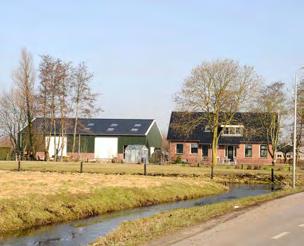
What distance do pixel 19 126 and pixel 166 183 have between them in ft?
148

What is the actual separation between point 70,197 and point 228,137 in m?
56.9

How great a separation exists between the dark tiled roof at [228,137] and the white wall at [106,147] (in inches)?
316

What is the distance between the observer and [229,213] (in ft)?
60.8

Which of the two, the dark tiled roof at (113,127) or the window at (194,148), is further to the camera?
the dark tiled roof at (113,127)

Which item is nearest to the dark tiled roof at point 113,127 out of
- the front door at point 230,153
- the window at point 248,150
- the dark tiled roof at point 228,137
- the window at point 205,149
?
the dark tiled roof at point 228,137

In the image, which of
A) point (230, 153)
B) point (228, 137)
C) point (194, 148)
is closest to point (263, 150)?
point (230, 153)

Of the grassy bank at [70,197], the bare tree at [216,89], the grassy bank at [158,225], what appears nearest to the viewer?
the grassy bank at [158,225]

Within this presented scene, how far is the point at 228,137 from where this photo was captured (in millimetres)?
76312

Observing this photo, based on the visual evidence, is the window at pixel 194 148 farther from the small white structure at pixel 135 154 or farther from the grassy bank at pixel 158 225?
the grassy bank at pixel 158 225

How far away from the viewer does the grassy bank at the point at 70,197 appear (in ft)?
56.7

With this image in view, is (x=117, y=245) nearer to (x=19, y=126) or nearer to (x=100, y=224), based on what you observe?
(x=100, y=224)

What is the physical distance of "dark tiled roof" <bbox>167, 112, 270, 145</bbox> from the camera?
62.4m

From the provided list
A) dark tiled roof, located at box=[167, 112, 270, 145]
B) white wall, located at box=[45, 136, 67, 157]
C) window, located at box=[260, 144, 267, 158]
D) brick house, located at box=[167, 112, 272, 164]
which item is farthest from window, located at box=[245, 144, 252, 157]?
white wall, located at box=[45, 136, 67, 157]

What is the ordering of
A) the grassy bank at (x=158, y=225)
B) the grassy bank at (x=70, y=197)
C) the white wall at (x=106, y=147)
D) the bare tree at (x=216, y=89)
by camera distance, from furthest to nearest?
the white wall at (x=106, y=147), the bare tree at (x=216, y=89), the grassy bank at (x=70, y=197), the grassy bank at (x=158, y=225)
